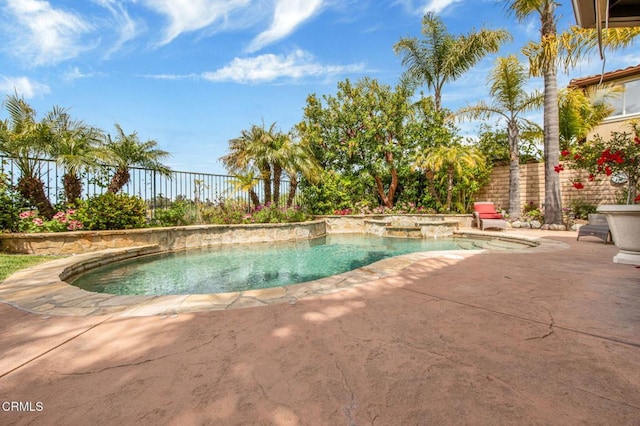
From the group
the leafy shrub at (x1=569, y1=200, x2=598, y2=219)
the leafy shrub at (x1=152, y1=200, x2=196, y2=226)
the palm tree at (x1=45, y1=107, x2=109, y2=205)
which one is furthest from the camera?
the leafy shrub at (x1=569, y1=200, x2=598, y2=219)

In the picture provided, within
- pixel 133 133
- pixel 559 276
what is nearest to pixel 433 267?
pixel 559 276

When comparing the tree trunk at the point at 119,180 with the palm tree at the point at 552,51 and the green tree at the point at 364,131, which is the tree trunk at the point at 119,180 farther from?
the palm tree at the point at 552,51

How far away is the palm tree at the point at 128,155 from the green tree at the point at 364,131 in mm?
6479

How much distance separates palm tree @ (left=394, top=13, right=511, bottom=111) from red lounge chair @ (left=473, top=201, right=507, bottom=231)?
Answer: 5460 millimetres

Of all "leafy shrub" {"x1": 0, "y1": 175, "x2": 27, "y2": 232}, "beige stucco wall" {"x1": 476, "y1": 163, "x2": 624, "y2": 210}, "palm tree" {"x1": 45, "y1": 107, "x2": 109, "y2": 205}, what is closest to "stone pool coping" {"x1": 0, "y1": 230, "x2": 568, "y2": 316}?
"leafy shrub" {"x1": 0, "y1": 175, "x2": 27, "y2": 232}

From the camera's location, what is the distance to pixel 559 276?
131 inches

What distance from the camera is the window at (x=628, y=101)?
1166cm

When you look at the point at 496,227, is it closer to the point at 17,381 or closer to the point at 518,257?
the point at 518,257

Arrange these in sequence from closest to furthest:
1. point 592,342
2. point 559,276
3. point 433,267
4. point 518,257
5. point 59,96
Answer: point 592,342 → point 559,276 → point 433,267 → point 518,257 → point 59,96

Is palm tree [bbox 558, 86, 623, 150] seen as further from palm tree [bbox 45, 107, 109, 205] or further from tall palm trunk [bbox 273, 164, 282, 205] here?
palm tree [bbox 45, 107, 109, 205]

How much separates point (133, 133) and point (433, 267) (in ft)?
28.5

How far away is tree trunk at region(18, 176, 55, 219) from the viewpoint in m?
6.12

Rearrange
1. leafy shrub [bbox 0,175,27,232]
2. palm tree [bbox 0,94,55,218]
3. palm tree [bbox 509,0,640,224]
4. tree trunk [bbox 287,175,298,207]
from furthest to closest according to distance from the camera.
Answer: tree trunk [bbox 287,175,298,207], palm tree [bbox 509,0,640,224], palm tree [bbox 0,94,55,218], leafy shrub [bbox 0,175,27,232]

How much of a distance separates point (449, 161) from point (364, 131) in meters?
4.26
